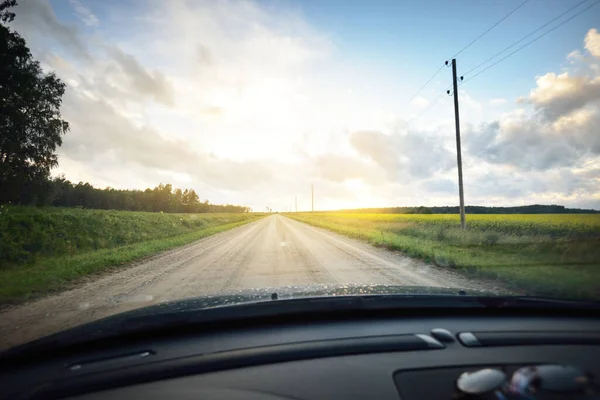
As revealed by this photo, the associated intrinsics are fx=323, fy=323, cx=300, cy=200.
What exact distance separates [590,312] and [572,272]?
6.49 metres

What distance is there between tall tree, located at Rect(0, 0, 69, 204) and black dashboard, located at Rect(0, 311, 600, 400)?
26846 millimetres

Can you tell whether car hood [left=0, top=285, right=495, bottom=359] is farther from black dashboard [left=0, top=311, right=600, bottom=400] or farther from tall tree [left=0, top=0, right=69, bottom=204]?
tall tree [left=0, top=0, right=69, bottom=204]

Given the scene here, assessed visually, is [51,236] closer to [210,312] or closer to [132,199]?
[210,312]

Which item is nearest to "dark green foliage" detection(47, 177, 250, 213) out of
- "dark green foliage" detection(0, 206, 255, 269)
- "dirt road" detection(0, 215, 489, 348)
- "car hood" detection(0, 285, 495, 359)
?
"dark green foliage" detection(0, 206, 255, 269)

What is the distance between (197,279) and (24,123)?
24504mm

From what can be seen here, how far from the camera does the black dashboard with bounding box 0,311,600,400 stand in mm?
1295

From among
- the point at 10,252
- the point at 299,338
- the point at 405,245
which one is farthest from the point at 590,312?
the point at 10,252

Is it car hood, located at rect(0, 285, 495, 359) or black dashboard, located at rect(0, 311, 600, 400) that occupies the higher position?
car hood, located at rect(0, 285, 495, 359)

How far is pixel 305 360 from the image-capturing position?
4.97ft

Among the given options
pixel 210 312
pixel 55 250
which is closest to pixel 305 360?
pixel 210 312

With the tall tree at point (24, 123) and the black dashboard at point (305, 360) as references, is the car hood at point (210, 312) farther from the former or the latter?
the tall tree at point (24, 123)

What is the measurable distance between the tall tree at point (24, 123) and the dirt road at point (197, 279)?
1898 cm

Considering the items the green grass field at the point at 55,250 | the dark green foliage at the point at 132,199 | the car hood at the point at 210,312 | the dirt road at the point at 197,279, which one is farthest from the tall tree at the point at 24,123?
the dark green foliage at the point at 132,199

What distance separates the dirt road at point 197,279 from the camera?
16.8ft
